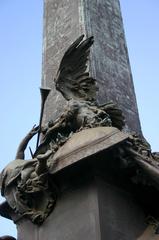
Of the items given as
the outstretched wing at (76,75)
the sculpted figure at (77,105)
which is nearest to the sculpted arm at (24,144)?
the sculpted figure at (77,105)

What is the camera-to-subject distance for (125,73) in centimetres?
918

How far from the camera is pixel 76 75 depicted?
697 cm

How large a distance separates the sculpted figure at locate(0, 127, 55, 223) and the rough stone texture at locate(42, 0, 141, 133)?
2079 mm

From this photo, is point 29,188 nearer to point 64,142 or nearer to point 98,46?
point 64,142

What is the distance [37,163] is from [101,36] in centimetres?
371

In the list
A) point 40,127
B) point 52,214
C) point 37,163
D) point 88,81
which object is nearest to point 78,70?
point 88,81

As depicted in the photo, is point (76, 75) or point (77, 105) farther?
point (76, 75)

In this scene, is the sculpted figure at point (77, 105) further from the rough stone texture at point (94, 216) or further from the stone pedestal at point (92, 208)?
the rough stone texture at point (94, 216)

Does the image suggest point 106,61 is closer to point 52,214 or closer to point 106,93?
point 106,93

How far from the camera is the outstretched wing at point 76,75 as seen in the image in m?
6.86

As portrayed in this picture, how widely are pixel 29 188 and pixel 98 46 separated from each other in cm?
354

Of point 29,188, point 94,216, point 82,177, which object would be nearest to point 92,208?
A: point 94,216

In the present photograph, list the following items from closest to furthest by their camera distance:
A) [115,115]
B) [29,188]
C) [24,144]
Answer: [29,188], [115,115], [24,144]

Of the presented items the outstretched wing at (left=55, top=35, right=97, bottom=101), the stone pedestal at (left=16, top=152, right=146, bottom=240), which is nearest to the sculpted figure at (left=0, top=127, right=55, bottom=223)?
the stone pedestal at (left=16, top=152, right=146, bottom=240)
